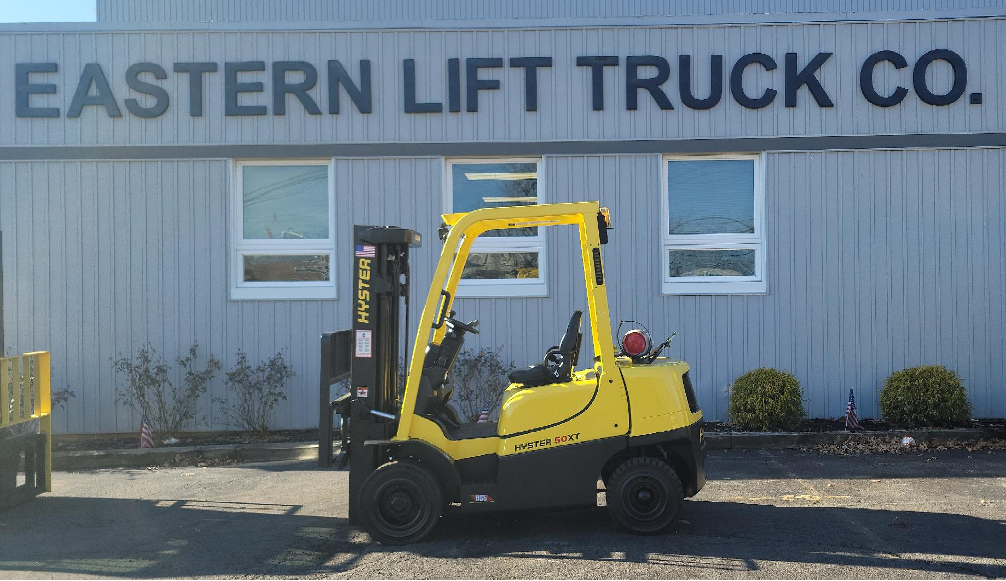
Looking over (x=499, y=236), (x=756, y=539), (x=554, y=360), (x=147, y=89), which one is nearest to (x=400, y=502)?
(x=554, y=360)

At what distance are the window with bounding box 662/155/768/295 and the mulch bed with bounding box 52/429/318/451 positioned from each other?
15.9 ft

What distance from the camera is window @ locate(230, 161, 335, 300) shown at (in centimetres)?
1062

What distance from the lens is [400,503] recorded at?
5828mm

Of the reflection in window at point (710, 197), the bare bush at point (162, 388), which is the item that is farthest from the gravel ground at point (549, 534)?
the reflection in window at point (710, 197)

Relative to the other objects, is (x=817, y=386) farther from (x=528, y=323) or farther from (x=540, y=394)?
(x=540, y=394)

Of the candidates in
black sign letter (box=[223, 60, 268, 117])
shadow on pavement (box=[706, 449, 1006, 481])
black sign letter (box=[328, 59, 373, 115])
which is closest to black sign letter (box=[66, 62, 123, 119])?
black sign letter (box=[223, 60, 268, 117])

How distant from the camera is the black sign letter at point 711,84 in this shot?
1059cm

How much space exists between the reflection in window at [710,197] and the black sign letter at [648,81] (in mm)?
835

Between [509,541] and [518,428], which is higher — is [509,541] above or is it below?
below

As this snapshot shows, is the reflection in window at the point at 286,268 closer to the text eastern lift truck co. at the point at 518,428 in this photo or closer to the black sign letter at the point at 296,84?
the black sign letter at the point at 296,84

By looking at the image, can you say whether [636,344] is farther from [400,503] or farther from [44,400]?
[44,400]

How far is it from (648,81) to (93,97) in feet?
22.3

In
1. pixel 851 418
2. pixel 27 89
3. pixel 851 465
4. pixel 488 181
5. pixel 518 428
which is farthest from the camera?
pixel 488 181

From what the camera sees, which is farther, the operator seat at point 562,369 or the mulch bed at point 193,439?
the mulch bed at point 193,439
